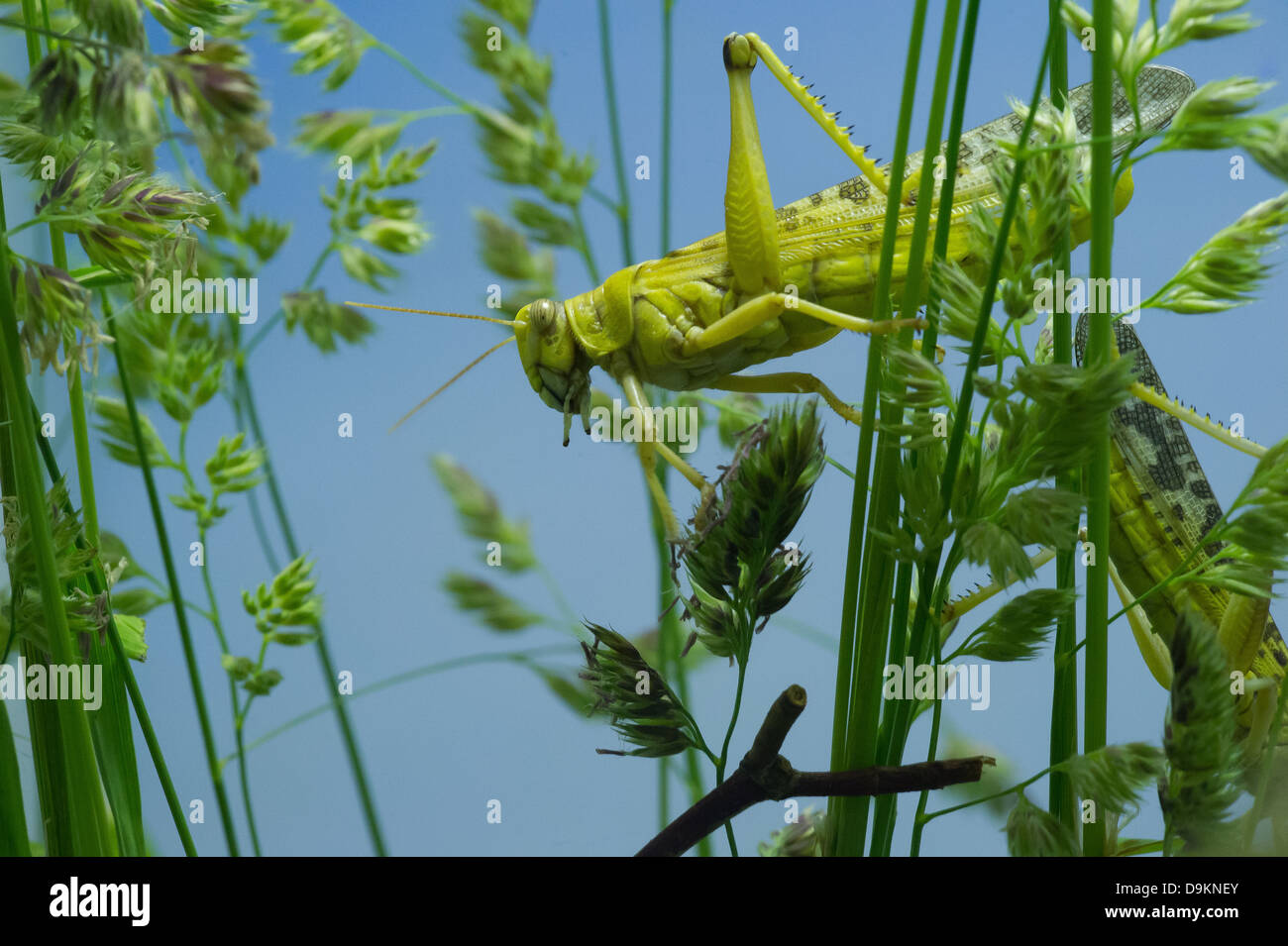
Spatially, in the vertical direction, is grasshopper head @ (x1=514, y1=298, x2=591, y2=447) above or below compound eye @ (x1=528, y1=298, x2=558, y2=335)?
below

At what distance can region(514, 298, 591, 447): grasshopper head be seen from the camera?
49 cm

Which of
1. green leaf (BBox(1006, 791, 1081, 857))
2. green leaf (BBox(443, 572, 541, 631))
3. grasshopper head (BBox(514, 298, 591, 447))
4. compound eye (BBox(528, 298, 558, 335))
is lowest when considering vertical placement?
green leaf (BBox(1006, 791, 1081, 857))

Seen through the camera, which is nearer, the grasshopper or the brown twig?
the brown twig

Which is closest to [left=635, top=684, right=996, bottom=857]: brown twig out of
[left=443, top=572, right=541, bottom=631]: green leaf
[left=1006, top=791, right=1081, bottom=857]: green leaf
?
[left=1006, top=791, right=1081, bottom=857]: green leaf

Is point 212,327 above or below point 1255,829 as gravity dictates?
above

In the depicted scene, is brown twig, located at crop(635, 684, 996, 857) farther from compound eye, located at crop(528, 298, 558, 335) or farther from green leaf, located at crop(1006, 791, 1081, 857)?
compound eye, located at crop(528, 298, 558, 335)

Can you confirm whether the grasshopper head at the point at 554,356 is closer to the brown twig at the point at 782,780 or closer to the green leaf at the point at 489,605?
the green leaf at the point at 489,605

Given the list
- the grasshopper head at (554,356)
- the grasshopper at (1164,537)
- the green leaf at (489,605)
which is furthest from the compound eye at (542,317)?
the grasshopper at (1164,537)

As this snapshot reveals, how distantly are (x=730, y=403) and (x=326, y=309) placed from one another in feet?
0.67

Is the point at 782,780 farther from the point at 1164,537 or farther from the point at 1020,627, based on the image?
the point at 1164,537

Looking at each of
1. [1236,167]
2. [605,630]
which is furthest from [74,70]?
[1236,167]

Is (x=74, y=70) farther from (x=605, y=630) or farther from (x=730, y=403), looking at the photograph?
(x=730, y=403)

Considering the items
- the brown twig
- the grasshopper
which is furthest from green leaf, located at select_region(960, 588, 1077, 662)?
the grasshopper

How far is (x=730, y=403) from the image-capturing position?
0.48m
